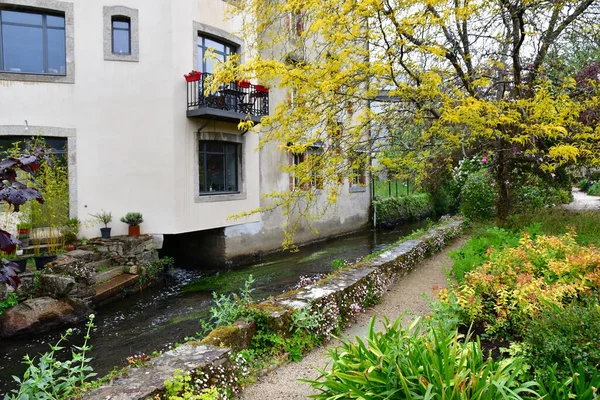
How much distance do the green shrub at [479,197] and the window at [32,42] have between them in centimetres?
1155

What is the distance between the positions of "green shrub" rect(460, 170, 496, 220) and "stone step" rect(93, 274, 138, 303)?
982 centimetres

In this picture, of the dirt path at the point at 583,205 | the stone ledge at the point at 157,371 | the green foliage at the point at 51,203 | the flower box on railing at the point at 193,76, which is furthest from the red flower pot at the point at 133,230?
the dirt path at the point at 583,205

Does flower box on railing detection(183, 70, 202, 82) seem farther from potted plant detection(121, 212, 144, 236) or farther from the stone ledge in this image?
the stone ledge

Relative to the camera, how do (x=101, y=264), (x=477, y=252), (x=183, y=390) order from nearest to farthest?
(x=183, y=390), (x=477, y=252), (x=101, y=264)

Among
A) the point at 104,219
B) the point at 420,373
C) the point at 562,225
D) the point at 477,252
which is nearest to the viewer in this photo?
the point at 420,373

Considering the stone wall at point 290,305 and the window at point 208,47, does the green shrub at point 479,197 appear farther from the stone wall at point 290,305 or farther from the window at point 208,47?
the window at point 208,47

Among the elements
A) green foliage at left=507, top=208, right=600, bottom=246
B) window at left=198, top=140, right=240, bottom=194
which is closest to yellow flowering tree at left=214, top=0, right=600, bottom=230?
green foliage at left=507, top=208, right=600, bottom=246

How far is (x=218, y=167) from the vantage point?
40.1 feet

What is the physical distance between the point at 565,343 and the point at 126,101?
34.2 ft

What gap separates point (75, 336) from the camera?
7.23 metres

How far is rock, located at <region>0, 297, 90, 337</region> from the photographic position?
7.20 m

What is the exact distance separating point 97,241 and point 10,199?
26.3 ft

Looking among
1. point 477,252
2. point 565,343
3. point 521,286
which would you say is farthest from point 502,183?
point 565,343

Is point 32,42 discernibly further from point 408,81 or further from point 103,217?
point 408,81
